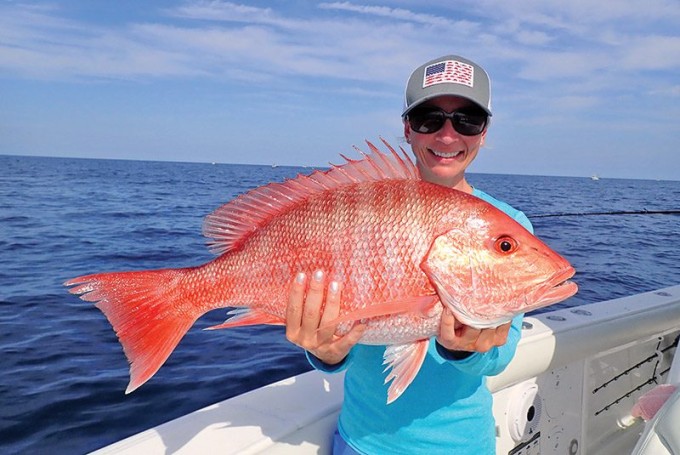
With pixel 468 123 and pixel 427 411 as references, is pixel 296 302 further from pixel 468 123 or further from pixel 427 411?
pixel 468 123

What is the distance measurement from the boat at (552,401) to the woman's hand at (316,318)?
548mm

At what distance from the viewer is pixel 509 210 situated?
84.9 inches

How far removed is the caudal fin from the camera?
169 centimetres

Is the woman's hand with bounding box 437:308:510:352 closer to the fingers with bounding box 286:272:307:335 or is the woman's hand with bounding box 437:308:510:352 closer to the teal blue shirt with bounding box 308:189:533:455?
the teal blue shirt with bounding box 308:189:533:455

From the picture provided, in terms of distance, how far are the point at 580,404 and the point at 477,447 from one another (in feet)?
6.84

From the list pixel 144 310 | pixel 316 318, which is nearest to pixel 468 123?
pixel 316 318

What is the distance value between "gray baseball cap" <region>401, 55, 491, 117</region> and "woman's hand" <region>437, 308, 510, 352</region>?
0.89 m

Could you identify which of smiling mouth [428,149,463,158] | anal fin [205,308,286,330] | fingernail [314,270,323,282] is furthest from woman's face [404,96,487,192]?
anal fin [205,308,286,330]

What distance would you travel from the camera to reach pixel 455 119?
2.09m

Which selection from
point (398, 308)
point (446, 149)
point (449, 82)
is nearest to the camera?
point (398, 308)

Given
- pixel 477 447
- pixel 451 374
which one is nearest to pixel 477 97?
pixel 451 374

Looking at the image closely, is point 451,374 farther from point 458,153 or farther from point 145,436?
point 145,436

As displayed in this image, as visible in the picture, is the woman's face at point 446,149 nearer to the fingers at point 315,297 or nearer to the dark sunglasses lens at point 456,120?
the dark sunglasses lens at point 456,120

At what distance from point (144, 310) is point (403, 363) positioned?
90cm
